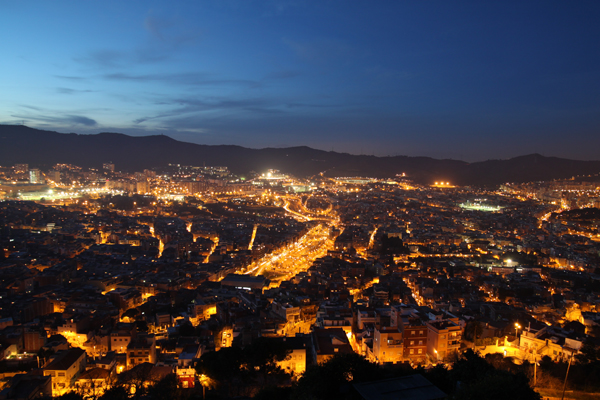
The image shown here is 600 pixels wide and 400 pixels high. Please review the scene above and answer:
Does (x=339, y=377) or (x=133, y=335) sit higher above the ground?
(x=339, y=377)

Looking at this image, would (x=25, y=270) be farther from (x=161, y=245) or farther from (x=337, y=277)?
(x=337, y=277)

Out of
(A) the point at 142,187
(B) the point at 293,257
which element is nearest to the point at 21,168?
(A) the point at 142,187

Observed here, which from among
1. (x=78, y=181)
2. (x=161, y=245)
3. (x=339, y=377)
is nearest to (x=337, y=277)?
(x=339, y=377)

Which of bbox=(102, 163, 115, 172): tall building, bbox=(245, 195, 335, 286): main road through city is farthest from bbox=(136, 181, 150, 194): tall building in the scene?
bbox=(245, 195, 335, 286): main road through city

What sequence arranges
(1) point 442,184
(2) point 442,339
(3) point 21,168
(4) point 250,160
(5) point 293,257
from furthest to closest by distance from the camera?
1. (4) point 250,160
2. (1) point 442,184
3. (3) point 21,168
4. (5) point 293,257
5. (2) point 442,339

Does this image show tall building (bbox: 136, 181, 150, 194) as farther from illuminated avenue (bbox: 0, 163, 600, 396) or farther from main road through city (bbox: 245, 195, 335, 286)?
main road through city (bbox: 245, 195, 335, 286)

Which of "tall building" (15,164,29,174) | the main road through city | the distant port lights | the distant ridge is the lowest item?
the main road through city

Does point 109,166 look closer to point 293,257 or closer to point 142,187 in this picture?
point 142,187
